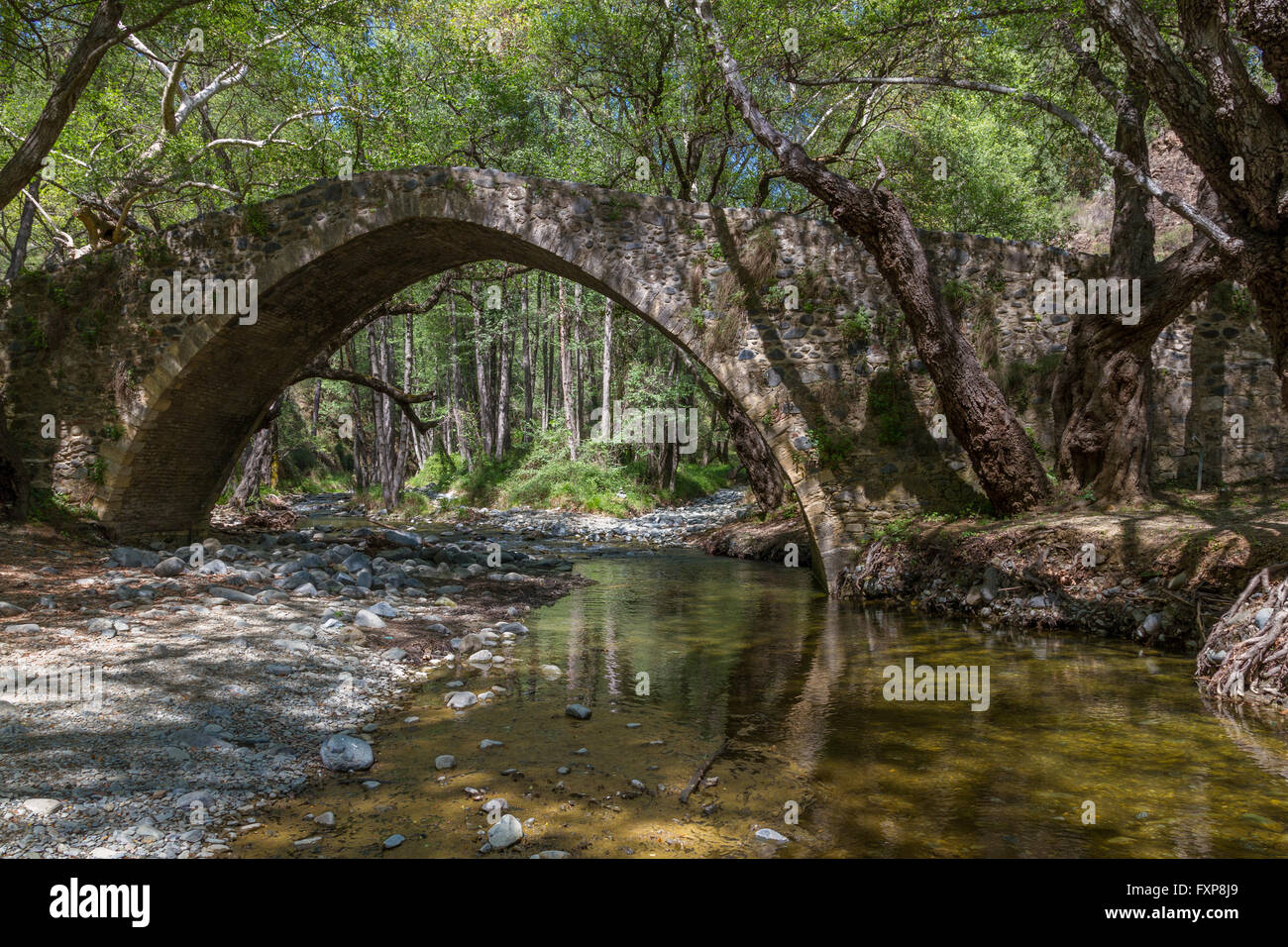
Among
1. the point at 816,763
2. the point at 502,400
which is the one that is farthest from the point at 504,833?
the point at 502,400

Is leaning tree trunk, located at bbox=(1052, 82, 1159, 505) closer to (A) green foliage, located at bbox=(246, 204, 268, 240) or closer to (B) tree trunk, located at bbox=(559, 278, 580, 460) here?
(A) green foliage, located at bbox=(246, 204, 268, 240)

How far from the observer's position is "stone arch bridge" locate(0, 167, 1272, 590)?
782 cm

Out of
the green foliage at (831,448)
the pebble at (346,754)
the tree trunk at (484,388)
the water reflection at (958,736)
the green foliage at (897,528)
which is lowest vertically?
the water reflection at (958,736)

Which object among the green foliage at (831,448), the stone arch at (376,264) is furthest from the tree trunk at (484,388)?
the green foliage at (831,448)

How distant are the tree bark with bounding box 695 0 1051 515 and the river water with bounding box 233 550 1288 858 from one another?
2262 millimetres

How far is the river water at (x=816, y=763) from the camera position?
2480 millimetres

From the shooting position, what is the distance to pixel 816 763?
10.5 ft

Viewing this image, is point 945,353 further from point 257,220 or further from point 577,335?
point 577,335

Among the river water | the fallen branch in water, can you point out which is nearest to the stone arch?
the river water

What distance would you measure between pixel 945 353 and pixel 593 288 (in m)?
3.78

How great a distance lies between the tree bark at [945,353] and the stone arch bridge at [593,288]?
498mm

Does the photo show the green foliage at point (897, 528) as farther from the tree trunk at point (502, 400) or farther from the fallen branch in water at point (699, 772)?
the tree trunk at point (502, 400)
